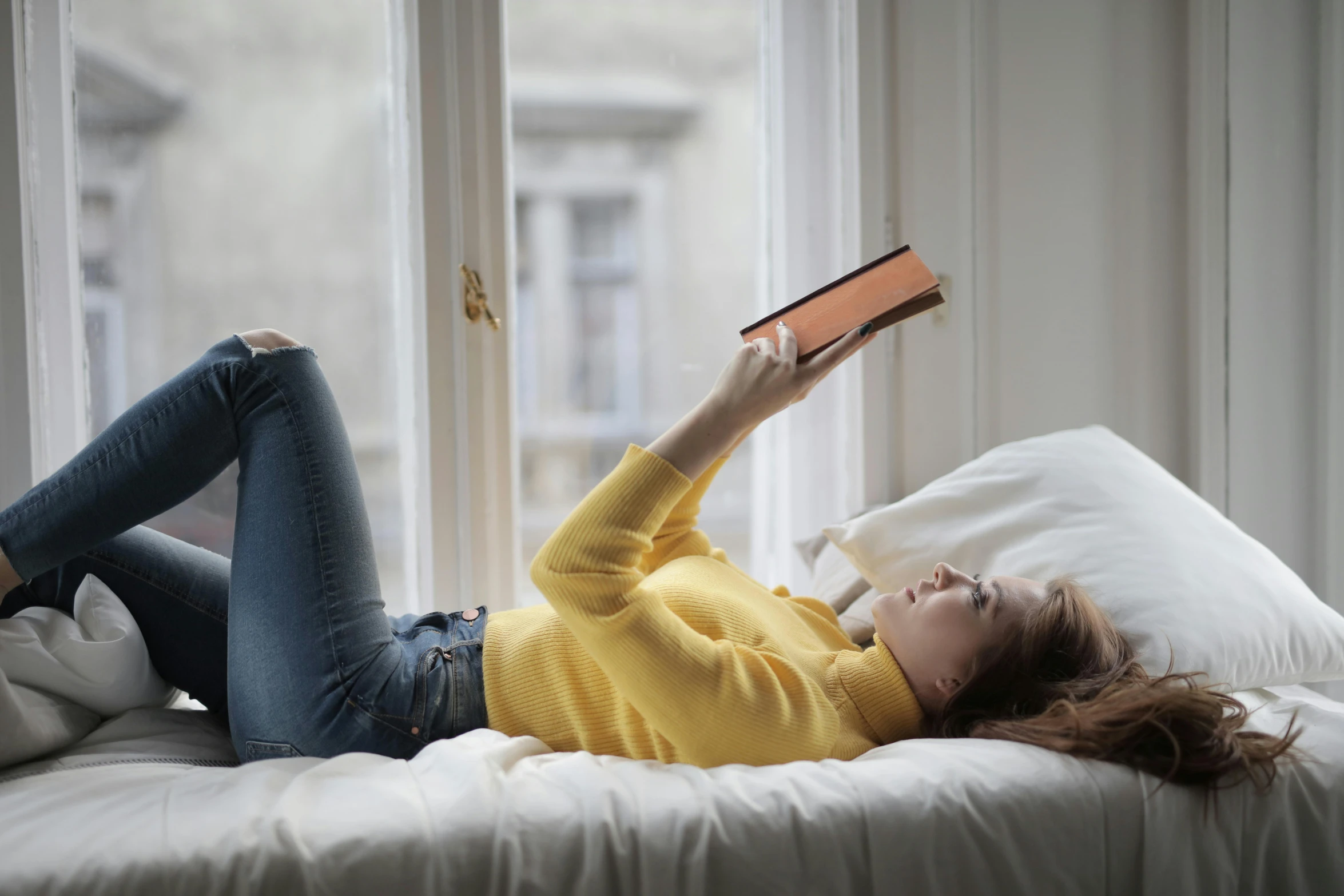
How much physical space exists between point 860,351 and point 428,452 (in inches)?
34.5

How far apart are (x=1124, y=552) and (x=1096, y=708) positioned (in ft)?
1.16

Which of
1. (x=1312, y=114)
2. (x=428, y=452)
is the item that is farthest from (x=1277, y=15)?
(x=428, y=452)

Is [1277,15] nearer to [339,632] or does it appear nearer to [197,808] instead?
[339,632]

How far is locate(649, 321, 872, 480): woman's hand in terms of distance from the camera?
97 centimetres

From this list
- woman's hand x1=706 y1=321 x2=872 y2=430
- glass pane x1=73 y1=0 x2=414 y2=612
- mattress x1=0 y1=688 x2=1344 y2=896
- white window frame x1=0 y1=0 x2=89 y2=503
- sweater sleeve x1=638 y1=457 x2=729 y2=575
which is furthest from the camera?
glass pane x1=73 y1=0 x2=414 y2=612

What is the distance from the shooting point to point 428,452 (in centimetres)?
170

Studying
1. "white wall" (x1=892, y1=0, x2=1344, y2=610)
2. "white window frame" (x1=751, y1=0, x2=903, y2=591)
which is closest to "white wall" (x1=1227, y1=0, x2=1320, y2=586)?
"white wall" (x1=892, y1=0, x2=1344, y2=610)

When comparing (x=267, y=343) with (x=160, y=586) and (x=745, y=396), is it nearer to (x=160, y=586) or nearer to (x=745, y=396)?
(x=160, y=586)

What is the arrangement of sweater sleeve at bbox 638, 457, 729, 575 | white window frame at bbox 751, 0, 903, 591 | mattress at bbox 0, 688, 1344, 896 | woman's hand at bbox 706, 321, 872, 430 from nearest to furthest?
mattress at bbox 0, 688, 1344, 896 < woman's hand at bbox 706, 321, 872, 430 < sweater sleeve at bbox 638, 457, 729, 575 < white window frame at bbox 751, 0, 903, 591

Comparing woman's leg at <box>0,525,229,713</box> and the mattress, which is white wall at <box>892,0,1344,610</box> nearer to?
the mattress

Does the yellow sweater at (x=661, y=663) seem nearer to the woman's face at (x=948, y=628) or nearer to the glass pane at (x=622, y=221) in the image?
the woman's face at (x=948, y=628)

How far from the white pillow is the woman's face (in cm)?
18

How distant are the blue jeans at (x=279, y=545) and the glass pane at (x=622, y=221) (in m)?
0.76

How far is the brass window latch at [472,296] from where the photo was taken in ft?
5.52
